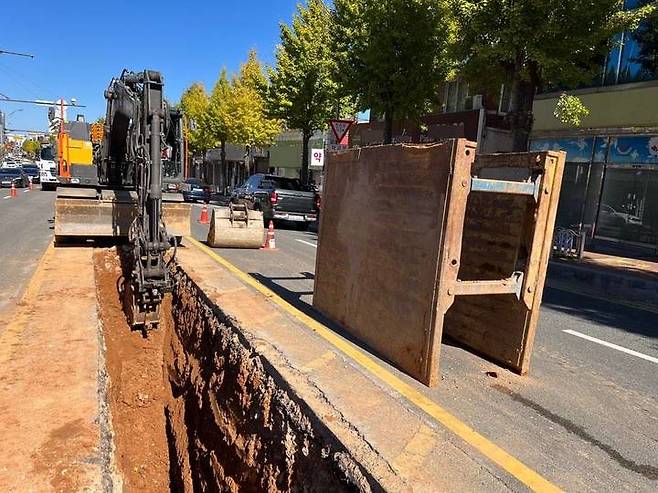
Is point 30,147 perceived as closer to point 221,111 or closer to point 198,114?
point 198,114

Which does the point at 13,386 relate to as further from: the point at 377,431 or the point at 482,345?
the point at 482,345

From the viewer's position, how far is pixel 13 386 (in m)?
4.02

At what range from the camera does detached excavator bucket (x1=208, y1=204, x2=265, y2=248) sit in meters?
11.8

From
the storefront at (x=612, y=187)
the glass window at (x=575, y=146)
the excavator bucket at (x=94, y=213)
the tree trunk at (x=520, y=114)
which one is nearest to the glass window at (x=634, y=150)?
the storefront at (x=612, y=187)

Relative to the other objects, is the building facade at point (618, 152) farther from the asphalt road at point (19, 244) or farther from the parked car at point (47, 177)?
the parked car at point (47, 177)

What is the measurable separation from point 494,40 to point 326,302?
9455mm

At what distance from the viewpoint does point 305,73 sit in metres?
23.3

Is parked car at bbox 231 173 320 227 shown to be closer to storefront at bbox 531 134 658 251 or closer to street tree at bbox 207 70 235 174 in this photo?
storefront at bbox 531 134 658 251

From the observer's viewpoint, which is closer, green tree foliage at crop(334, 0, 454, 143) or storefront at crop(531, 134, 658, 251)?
storefront at crop(531, 134, 658, 251)

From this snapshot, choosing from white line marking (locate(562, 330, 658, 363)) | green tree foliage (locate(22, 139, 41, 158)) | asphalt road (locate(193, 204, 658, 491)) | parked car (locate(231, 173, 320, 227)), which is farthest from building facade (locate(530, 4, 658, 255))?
green tree foliage (locate(22, 139, 41, 158))

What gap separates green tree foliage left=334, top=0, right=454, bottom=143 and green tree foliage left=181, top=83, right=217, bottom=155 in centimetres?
2022

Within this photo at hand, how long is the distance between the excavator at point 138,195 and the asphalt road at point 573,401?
1903 millimetres

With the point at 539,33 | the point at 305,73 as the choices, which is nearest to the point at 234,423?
the point at 539,33

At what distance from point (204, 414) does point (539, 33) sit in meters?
10.8
